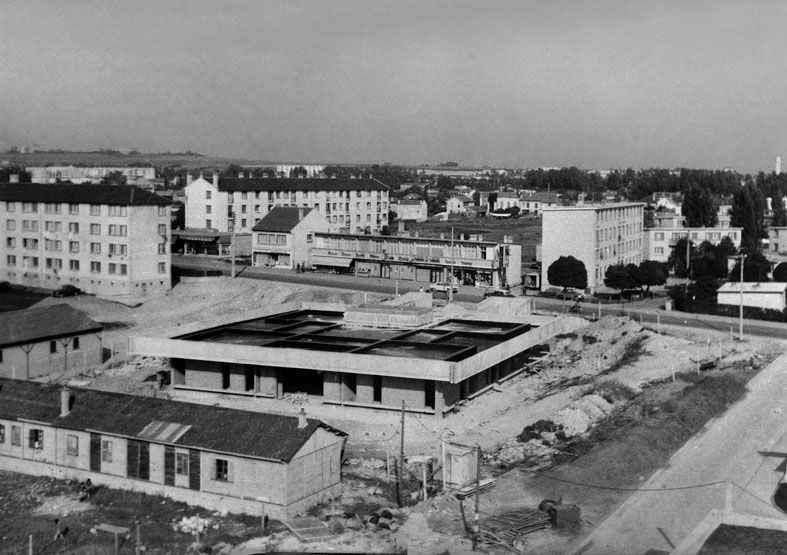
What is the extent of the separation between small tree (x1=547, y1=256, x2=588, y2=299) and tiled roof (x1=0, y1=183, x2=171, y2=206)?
101 feet

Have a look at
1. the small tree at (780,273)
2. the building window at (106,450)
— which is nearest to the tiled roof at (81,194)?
the building window at (106,450)

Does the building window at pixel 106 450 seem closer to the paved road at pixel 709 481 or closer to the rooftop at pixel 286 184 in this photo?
the paved road at pixel 709 481

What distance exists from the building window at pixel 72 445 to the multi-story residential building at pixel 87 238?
141 feet

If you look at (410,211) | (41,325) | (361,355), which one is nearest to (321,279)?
(41,325)

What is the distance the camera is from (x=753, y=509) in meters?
28.1

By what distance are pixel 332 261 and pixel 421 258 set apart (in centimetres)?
965

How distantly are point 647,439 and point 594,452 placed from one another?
209cm

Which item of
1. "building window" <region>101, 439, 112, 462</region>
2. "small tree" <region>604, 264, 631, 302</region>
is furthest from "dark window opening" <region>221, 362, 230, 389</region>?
"small tree" <region>604, 264, 631, 302</region>

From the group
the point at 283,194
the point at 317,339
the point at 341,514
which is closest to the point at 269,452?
the point at 341,514

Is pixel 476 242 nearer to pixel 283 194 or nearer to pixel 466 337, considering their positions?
pixel 466 337

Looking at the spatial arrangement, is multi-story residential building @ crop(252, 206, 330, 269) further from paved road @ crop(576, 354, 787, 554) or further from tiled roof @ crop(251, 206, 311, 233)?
paved road @ crop(576, 354, 787, 554)

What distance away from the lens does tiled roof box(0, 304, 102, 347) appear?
46.7 m

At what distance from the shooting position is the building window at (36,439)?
33.0 m

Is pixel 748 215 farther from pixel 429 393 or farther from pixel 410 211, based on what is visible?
pixel 429 393
